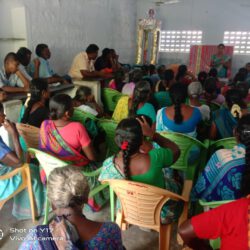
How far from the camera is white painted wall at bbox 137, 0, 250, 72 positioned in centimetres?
748

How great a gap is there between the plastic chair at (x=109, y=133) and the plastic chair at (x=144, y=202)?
0.91 m

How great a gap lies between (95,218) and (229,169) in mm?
1167

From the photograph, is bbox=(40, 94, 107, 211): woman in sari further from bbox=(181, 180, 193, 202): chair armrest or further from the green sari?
bbox=(181, 180, 193, 202): chair armrest

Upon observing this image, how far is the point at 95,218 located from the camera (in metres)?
2.24

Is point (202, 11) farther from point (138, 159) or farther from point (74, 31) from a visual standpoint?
point (138, 159)

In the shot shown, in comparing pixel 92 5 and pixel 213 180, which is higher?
pixel 92 5

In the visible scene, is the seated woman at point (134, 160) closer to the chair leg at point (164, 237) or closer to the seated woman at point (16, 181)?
the chair leg at point (164, 237)

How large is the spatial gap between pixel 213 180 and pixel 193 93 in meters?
1.40

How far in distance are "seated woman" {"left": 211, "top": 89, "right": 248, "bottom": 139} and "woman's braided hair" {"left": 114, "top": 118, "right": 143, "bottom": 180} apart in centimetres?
129

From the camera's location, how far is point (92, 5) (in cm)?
632

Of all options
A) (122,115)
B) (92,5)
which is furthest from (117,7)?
(122,115)

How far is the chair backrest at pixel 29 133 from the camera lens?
7.63 ft

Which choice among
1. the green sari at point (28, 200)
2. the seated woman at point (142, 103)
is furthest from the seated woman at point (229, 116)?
the green sari at point (28, 200)

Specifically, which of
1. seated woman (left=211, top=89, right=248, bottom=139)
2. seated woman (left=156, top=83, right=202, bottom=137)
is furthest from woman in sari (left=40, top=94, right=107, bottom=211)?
seated woman (left=211, top=89, right=248, bottom=139)
